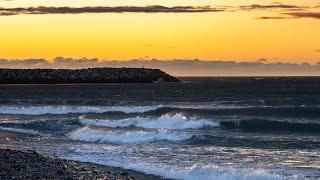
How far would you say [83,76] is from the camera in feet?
541

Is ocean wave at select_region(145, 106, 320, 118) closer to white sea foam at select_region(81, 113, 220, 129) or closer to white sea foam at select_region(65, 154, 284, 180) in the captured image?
white sea foam at select_region(81, 113, 220, 129)

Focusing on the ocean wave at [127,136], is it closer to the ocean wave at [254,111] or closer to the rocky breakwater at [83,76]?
the ocean wave at [254,111]

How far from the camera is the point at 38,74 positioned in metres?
165

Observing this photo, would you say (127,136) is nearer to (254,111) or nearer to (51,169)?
(51,169)

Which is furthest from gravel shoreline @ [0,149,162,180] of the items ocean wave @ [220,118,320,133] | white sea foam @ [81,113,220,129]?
ocean wave @ [220,118,320,133]

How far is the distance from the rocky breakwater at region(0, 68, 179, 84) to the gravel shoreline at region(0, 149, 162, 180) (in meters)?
141

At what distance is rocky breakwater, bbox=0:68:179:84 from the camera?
162125mm

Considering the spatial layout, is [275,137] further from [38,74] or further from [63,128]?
[38,74]

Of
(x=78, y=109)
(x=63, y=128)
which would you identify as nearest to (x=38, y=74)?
(x=78, y=109)

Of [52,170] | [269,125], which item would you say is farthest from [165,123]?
[52,170]

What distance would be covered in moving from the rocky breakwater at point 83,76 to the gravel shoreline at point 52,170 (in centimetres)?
14051

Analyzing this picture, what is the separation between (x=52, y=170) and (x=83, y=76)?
147140 mm

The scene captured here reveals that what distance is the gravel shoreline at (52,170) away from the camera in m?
18.0

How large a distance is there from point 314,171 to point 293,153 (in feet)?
15.2
